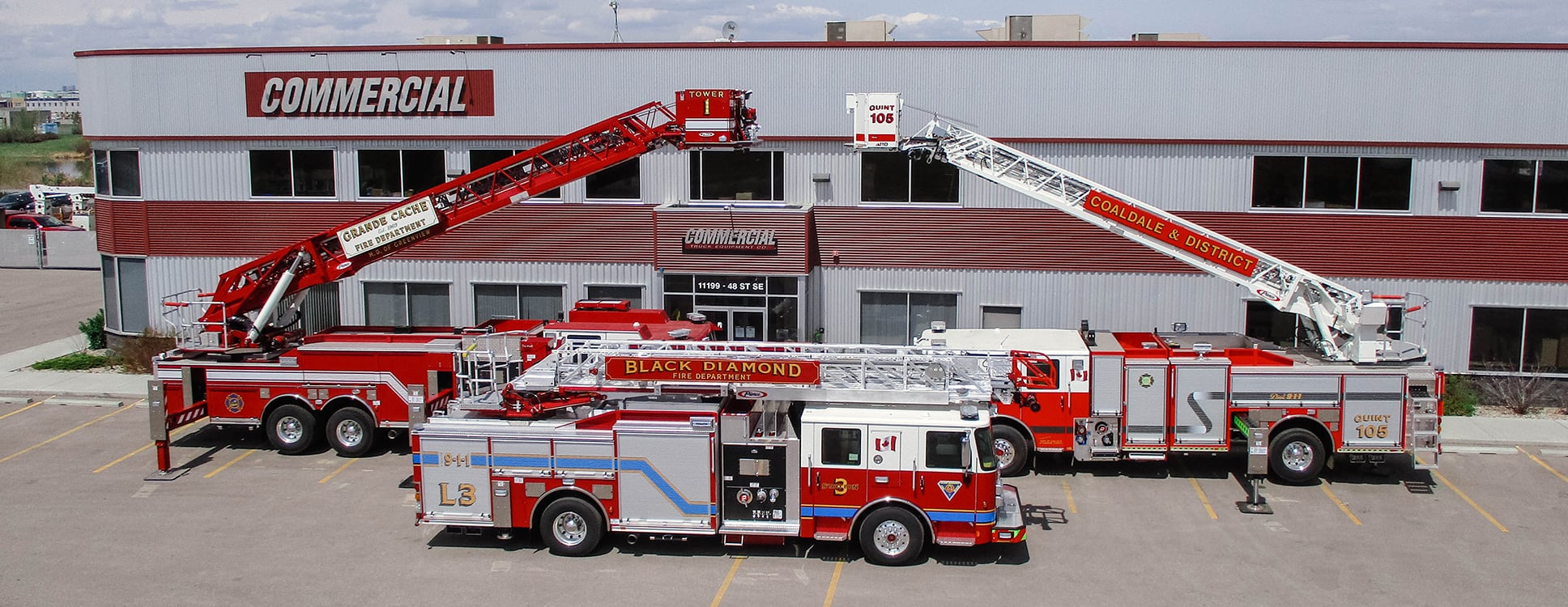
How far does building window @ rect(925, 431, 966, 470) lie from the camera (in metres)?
14.2

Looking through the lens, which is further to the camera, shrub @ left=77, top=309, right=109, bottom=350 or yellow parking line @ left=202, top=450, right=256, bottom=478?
shrub @ left=77, top=309, right=109, bottom=350

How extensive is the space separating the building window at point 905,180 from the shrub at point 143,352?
15.8 metres

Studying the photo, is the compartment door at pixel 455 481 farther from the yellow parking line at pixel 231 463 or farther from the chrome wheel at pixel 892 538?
the yellow parking line at pixel 231 463

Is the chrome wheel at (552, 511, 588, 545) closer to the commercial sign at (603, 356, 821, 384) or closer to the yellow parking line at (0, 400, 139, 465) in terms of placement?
the commercial sign at (603, 356, 821, 384)

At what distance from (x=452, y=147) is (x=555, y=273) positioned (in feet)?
12.1

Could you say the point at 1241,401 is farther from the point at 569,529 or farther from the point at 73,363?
the point at 73,363

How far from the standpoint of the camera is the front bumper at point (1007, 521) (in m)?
14.4

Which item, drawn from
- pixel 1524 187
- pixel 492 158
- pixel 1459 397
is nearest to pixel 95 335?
pixel 492 158

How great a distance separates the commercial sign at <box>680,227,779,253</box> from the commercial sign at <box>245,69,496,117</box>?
18.9 ft

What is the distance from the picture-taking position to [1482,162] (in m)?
23.9

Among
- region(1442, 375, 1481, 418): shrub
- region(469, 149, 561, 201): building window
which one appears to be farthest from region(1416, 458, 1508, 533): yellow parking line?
region(469, 149, 561, 201): building window

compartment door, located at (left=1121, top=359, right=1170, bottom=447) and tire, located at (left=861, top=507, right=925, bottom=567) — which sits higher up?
compartment door, located at (left=1121, top=359, right=1170, bottom=447)

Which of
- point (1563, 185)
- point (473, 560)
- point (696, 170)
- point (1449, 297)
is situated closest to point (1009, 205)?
point (696, 170)

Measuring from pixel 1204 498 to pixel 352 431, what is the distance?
1370 cm
